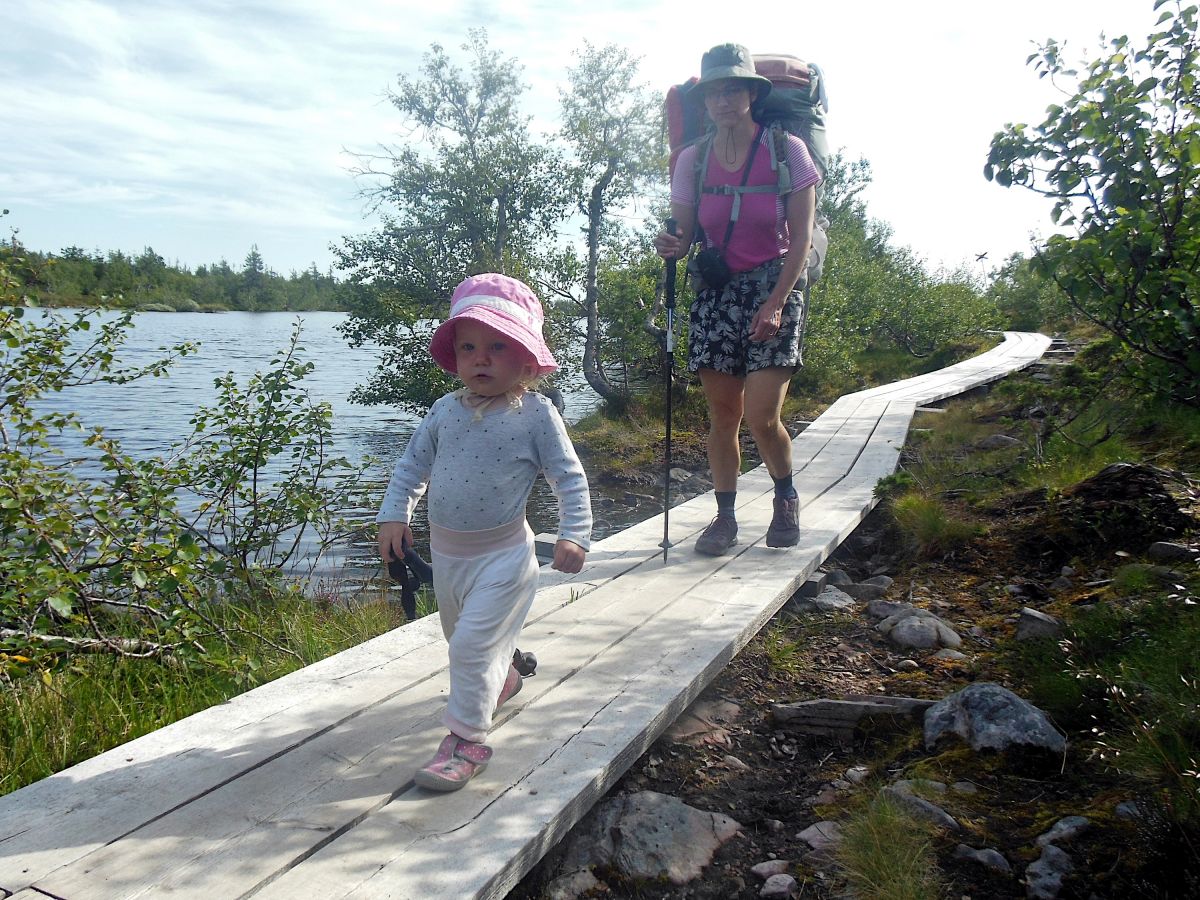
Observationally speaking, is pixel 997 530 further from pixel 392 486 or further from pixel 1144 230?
pixel 392 486

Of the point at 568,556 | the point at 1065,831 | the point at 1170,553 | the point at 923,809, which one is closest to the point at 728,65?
the point at 568,556

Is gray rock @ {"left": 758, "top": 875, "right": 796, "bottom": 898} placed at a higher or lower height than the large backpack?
lower

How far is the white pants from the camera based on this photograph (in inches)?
95.7

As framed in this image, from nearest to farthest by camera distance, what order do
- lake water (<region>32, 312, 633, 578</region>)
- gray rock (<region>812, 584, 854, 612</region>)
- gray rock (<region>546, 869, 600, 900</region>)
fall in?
gray rock (<region>546, 869, 600, 900</region>)
gray rock (<region>812, 584, 854, 612</region>)
lake water (<region>32, 312, 633, 578</region>)

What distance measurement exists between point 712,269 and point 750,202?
375 millimetres

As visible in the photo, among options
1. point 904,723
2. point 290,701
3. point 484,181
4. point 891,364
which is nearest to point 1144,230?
point 904,723

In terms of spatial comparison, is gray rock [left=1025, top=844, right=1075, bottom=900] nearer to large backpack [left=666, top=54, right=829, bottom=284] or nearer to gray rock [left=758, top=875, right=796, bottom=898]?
gray rock [left=758, top=875, right=796, bottom=898]

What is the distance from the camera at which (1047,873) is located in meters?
2.07

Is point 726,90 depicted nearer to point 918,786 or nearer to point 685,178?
point 685,178

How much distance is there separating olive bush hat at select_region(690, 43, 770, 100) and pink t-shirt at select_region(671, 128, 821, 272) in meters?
0.32

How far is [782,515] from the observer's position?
471 cm

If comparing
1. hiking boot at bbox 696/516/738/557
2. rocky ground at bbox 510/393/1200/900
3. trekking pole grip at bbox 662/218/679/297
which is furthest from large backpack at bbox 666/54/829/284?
rocky ground at bbox 510/393/1200/900

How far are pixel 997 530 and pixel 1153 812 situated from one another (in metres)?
3.30

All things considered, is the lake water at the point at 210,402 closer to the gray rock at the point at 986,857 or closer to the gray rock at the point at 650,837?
the gray rock at the point at 650,837
